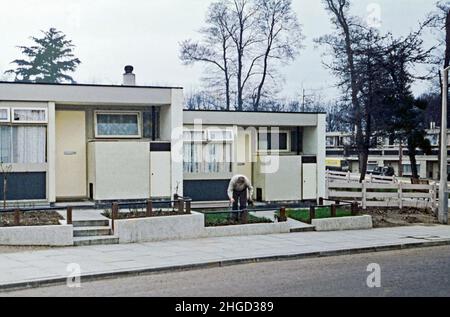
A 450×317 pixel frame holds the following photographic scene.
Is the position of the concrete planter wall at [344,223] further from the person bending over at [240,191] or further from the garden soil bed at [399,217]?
the person bending over at [240,191]

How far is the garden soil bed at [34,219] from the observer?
1570 centimetres

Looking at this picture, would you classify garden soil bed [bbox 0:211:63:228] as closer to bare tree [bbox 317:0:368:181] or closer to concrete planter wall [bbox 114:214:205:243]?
concrete planter wall [bbox 114:214:205:243]

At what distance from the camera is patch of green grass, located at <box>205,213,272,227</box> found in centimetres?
1805

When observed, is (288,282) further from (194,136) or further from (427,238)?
(194,136)

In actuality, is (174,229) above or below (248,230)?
above

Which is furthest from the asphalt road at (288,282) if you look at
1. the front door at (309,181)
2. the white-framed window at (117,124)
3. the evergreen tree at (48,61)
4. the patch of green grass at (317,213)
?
the evergreen tree at (48,61)

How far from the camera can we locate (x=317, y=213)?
20.5m

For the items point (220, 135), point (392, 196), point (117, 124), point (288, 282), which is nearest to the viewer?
point (288, 282)

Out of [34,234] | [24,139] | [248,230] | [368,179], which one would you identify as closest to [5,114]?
[24,139]

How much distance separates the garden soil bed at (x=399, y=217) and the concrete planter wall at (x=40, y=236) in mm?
10287

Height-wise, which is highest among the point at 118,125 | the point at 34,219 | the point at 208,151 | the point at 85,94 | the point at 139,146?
the point at 85,94

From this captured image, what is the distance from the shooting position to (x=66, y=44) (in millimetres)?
60094

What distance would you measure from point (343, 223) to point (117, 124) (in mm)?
8695
